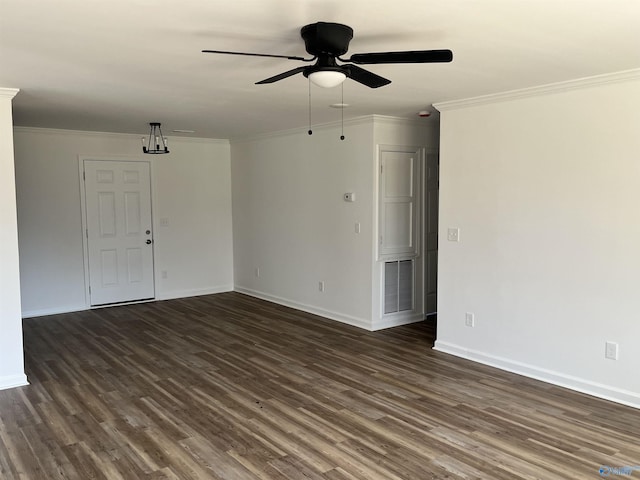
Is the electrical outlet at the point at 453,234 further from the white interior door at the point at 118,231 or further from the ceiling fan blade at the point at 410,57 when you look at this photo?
the white interior door at the point at 118,231

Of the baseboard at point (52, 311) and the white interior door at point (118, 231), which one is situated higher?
the white interior door at point (118, 231)

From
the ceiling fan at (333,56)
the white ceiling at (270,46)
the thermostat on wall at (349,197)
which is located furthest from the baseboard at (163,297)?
the ceiling fan at (333,56)

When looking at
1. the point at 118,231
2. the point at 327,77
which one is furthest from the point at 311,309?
the point at 327,77

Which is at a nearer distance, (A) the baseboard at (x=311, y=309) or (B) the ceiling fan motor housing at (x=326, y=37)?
(B) the ceiling fan motor housing at (x=326, y=37)

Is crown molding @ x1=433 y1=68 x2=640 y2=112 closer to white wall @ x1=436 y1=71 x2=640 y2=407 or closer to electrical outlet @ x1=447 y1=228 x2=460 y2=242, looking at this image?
white wall @ x1=436 y1=71 x2=640 y2=407

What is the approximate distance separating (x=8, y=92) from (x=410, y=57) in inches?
127

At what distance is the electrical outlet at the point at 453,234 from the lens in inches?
187

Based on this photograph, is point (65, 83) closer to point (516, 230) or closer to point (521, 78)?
point (521, 78)

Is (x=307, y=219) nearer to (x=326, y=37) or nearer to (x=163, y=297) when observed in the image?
(x=163, y=297)

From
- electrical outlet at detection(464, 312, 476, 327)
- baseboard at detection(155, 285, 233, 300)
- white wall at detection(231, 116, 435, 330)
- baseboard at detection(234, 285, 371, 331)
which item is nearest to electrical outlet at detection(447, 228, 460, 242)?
electrical outlet at detection(464, 312, 476, 327)

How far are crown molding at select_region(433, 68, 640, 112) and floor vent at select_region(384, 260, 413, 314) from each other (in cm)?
188

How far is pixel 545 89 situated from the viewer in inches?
154

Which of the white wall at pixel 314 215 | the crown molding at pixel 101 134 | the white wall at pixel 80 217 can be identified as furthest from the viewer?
the white wall at pixel 80 217

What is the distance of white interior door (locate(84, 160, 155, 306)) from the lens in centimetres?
676
